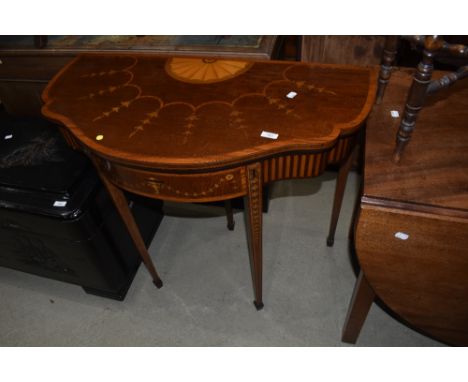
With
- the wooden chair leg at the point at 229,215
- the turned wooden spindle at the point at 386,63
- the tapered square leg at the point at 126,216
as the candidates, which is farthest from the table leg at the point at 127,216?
the turned wooden spindle at the point at 386,63

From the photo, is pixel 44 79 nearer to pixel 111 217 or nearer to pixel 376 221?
pixel 111 217

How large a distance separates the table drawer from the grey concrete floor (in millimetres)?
656

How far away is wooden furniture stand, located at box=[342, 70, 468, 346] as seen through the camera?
0.78 meters

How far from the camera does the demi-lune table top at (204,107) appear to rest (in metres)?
0.85

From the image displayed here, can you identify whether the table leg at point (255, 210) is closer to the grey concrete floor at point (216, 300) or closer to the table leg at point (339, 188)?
the grey concrete floor at point (216, 300)

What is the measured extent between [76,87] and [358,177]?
55.2 inches

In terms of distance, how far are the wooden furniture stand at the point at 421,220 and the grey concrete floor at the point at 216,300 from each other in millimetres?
337

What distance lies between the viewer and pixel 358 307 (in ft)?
3.54

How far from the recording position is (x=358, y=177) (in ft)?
6.02

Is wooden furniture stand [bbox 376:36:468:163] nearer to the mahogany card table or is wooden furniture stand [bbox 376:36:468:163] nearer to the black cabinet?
the mahogany card table

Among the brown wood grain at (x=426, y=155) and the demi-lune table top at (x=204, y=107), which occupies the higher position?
the demi-lune table top at (x=204, y=107)

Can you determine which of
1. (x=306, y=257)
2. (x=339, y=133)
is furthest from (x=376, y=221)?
(x=306, y=257)

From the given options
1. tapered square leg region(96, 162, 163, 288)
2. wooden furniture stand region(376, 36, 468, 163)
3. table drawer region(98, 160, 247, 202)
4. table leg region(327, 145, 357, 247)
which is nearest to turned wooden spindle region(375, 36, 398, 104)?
wooden furniture stand region(376, 36, 468, 163)

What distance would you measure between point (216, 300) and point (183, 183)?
2.34 feet
